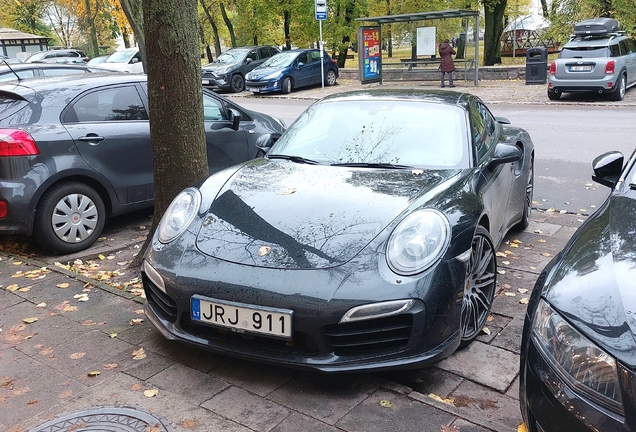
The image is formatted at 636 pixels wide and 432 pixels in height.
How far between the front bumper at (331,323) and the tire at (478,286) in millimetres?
264

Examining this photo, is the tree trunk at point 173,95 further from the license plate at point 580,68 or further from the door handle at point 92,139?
the license plate at point 580,68

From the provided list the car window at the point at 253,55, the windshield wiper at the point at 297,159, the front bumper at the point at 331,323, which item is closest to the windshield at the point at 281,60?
the car window at the point at 253,55

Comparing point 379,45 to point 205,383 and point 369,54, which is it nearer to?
point 369,54

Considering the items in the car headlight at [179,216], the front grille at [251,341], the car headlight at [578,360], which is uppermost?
the car headlight at [179,216]

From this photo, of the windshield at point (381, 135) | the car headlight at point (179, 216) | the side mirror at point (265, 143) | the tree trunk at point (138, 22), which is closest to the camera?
the car headlight at point (179, 216)

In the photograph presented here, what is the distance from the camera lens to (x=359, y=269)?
10.2ft

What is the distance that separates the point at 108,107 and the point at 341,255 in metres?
3.90

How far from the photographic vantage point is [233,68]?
24.4m

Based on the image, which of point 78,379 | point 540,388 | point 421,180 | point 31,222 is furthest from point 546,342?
point 31,222

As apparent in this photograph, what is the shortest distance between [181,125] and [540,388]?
341cm

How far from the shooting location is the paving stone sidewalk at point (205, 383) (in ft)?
9.48

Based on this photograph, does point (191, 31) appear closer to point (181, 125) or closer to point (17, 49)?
point (181, 125)

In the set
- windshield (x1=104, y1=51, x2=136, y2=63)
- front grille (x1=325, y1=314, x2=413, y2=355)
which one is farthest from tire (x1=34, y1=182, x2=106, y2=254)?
windshield (x1=104, y1=51, x2=136, y2=63)

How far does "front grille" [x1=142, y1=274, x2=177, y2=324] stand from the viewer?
340 cm
